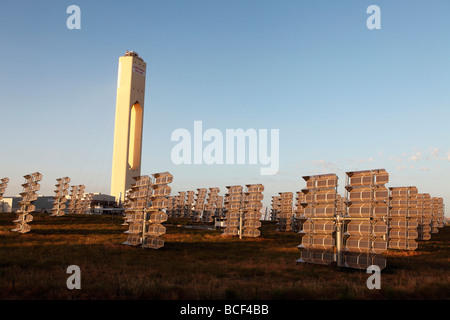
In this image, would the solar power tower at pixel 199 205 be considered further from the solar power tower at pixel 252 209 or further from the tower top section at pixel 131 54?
the tower top section at pixel 131 54

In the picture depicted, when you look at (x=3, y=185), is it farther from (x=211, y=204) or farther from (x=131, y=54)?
(x=131, y=54)

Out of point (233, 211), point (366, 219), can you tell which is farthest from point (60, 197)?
point (366, 219)

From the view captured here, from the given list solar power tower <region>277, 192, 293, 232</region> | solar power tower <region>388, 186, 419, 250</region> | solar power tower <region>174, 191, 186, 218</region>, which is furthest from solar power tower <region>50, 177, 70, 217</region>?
solar power tower <region>388, 186, 419, 250</region>

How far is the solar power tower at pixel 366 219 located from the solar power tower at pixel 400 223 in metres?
13.1

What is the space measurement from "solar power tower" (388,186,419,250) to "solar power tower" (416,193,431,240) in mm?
10242

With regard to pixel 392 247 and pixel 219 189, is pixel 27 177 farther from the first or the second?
pixel 392 247

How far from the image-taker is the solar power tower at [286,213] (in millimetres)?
50031

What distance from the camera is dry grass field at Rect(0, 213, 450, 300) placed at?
40.9 feet

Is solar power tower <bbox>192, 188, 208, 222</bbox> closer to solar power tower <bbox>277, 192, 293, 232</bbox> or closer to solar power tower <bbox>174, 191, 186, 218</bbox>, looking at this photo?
Result: solar power tower <bbox>174, 191, 186, 218</bbox>

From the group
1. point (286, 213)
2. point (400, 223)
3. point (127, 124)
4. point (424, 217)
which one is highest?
point (127, 124)

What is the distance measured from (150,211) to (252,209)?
42.5ft

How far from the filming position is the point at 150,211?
91.6 ft

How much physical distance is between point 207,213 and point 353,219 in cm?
4346

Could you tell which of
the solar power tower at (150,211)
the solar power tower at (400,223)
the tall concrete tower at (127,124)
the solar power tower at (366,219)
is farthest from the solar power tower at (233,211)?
the tall concrete tower at (127,124)
